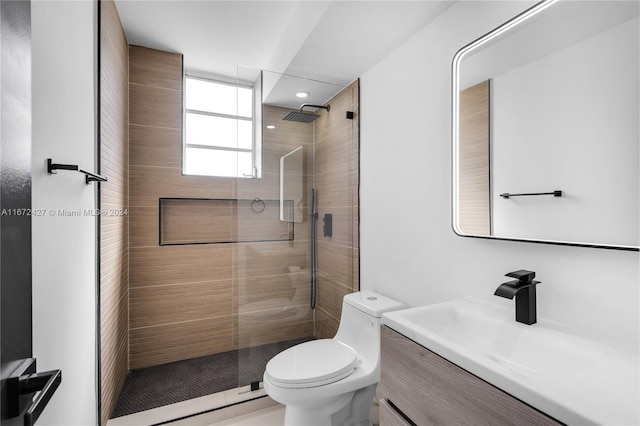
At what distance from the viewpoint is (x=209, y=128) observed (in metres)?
2.73

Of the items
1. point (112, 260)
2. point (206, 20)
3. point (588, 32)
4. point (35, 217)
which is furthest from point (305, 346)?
point (206, 20)

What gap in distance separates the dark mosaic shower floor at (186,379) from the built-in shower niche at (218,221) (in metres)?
0.76

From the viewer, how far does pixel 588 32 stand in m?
1.01

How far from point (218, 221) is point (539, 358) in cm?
227

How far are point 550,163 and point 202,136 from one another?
8.10ft

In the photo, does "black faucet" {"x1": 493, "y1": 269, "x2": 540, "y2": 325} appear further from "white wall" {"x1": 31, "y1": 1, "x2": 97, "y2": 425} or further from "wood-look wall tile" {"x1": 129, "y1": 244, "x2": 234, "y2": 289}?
"wood-look wall tile" {"x1": 129, "y1": 244, "x2": 234, "y2": 289}

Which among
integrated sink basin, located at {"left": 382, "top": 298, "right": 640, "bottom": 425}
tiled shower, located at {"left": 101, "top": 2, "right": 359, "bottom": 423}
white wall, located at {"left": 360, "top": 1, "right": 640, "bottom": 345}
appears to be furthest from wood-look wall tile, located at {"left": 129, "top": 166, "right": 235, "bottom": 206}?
integrated sink basin, located at {"left": 382, "top": 298, "right": 640, "bottom": 425}

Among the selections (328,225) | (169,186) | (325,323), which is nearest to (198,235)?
(169,186)

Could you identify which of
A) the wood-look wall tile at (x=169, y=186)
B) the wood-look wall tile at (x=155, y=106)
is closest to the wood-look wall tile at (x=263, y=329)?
the wood-look wall tile at (x=169, y=186)

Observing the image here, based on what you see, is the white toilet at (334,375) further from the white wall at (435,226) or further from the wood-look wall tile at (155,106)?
the wood-look wall tile at (155,106)

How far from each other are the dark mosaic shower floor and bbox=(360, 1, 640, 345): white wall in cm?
88

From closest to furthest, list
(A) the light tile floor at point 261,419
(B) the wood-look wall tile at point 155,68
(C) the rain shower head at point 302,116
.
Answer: (A) the light tile floor at point 261,419, (C) the rain shower head at point 302,116, (B) the wood-look wall tile at point 155,68

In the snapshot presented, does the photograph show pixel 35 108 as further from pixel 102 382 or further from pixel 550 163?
pixel 550 163

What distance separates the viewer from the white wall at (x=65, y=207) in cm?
89
